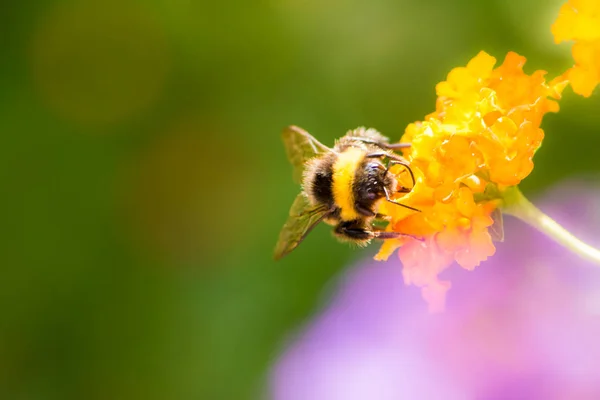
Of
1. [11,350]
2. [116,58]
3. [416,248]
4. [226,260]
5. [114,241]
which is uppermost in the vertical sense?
[116,58]

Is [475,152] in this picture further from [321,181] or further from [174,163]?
[174,163]

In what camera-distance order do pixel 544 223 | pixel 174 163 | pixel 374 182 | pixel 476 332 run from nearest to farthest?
pixel 544 223 → pixel 374 182 → pixel 476 332 → pixel 174 163

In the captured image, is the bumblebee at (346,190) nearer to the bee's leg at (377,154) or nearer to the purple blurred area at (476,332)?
the bee's leg at (377,154)

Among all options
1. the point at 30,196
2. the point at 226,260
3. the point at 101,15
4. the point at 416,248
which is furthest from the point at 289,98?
the point at 416,248

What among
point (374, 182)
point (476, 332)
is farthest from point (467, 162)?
point (476, 332)

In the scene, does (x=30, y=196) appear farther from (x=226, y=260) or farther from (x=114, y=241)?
(x=226, y=260)

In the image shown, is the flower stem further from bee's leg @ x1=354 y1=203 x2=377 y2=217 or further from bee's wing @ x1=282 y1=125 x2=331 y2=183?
bee's wing @ x1=282 y1=125 x2=331 y2=183

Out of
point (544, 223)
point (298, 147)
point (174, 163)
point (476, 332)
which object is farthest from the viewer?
point (174, 163)

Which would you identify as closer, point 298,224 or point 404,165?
point 404,165
